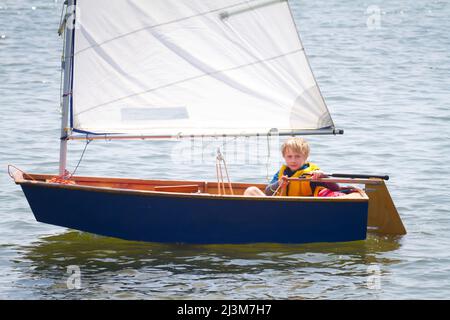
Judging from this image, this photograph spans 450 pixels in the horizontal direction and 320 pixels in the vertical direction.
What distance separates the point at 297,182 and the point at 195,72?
2033 millimetres

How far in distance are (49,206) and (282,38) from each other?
12.4 feet

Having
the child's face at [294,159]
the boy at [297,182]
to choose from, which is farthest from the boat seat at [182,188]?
the child's face at [294,159]

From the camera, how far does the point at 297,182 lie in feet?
49.4

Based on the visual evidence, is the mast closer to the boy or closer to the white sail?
the white sail

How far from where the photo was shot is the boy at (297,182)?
15.1 m

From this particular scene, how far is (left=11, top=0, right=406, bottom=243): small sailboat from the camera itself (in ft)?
48.6

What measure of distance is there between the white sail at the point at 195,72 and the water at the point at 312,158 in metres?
1.70

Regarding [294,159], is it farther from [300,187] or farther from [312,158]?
[312,158]

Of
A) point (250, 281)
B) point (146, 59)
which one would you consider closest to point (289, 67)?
point (146, 59)

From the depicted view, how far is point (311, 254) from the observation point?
48.9 ft

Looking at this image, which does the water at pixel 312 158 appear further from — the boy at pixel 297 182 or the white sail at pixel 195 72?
the white sail at pixel 195 72

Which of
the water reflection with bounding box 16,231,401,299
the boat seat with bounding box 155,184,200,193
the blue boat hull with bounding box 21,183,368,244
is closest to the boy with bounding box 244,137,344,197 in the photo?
the blue boat hull with bounding box 21,183,368,244

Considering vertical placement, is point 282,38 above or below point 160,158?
above
